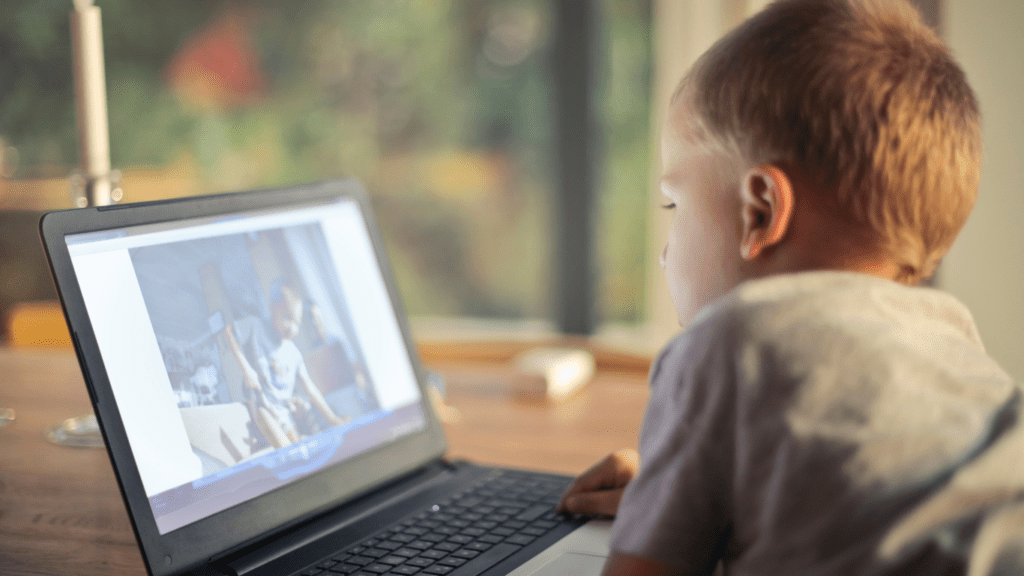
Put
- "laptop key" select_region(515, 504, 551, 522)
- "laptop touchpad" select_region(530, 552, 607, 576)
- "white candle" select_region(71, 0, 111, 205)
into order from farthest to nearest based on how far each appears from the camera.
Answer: "white candle" select_region(71, 0, 111, 205)
"laptop key" select_region(515, 504, 551, 522)
"laptop touchpad" select_region(530, 552, 607, 576)

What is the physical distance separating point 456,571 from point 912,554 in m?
0.36

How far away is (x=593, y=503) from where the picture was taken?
2.69 ft

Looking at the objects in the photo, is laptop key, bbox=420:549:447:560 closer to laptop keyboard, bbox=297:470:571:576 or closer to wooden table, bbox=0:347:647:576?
laptop keyboard, bbox=297:470:571:576

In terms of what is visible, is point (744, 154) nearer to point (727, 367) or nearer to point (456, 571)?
point (727, 367)

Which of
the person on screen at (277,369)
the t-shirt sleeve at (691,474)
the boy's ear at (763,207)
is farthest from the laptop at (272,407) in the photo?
the boy's ear at (763,207)

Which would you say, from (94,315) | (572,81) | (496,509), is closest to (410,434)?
(496,509)

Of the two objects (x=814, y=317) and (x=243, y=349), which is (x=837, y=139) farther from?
(x=243, y=349)

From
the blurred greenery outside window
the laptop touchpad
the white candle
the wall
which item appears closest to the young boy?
the laptop touchpad

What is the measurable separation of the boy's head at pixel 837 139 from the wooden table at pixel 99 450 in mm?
486

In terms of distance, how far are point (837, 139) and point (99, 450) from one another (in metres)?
0.99

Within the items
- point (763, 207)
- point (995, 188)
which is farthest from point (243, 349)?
point (995, 188)

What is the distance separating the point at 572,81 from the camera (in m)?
2.15

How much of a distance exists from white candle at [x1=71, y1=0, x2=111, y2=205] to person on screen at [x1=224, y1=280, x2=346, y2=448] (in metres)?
0.45

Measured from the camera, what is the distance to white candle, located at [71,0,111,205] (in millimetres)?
1125
